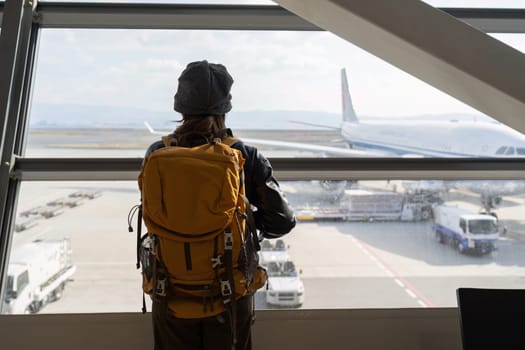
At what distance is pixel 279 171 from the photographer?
1.77m

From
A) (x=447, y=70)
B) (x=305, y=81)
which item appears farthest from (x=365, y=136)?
(x=447, y=70)

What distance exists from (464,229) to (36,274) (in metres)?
2.23

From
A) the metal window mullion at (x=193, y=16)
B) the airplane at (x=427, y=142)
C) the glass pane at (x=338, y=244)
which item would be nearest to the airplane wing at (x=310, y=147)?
the airplane at (x=427, y=142)

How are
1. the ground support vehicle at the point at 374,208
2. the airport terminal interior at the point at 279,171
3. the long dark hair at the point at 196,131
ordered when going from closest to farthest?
the long dark hair at the point at 196,131
the airport terminal interior at the point at 279,171
the ground support vehicle at the point at 374,208

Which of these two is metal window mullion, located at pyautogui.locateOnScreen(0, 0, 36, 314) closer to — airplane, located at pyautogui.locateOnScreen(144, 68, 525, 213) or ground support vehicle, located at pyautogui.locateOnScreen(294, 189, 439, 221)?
airplane, located at pyautogui.locateOnScreen(144, 68, 525, 213)

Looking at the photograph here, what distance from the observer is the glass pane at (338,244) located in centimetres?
177

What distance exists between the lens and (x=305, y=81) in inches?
78.6

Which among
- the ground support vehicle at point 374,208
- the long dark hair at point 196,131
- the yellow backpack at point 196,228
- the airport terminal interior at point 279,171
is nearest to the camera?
the yellow backpack at point 196,228

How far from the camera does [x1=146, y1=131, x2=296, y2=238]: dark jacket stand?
1158 millimetres

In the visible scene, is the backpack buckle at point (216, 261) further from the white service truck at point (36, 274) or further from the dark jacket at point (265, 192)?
the white service truck at point (36, 274)

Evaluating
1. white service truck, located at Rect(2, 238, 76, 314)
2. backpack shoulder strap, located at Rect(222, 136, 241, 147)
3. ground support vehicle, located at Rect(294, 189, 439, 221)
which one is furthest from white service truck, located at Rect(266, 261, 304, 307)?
white service truck, located at Rect(2, 238, 76, 314)

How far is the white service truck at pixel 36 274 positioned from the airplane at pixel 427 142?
31.3 inches

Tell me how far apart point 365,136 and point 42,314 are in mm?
1817

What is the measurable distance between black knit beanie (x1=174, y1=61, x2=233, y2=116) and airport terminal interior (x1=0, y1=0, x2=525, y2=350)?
712 millimetres
